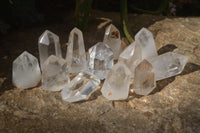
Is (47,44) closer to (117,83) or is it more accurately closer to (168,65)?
(117,83)

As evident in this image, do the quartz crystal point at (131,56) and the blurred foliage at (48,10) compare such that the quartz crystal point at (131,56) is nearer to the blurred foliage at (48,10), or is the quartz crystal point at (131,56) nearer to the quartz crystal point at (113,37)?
the quartz crystal point at (113,37)

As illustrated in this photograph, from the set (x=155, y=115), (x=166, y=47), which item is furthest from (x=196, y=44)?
(x=155, y=115)

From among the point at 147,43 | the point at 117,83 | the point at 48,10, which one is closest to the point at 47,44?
the point at 117,83

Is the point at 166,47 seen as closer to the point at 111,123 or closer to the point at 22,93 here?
the point at 111,123

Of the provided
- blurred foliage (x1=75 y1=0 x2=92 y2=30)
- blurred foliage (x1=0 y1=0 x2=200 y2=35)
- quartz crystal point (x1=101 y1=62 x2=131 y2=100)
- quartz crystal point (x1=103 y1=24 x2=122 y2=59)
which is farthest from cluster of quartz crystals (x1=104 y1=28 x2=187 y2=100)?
blurred foliage (x1=75 y1=0 x2=92 y2=30)

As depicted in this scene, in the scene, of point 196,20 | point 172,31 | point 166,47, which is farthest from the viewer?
point 196,20

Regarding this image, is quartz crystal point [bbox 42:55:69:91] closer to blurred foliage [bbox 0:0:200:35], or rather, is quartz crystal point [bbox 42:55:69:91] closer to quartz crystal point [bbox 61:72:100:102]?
quartz crystal point [bbox 61:72:100:102]
